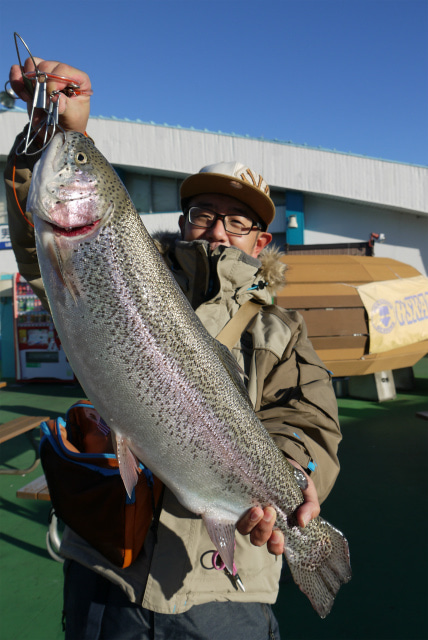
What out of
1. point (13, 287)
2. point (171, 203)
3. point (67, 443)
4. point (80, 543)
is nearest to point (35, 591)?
point (80, 543)

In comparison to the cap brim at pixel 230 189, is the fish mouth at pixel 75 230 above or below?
below

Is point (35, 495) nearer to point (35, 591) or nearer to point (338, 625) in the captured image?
point (35, 591)

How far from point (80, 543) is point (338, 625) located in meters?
2.04

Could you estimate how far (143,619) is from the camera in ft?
5.52

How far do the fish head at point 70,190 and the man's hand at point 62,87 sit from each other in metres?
0.23

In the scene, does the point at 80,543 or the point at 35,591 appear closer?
the point at 80,543

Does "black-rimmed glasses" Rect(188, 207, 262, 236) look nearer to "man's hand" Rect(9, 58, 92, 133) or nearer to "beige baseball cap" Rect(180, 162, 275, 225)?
"beige baseball cap" Rect(180, 162, 275, 225)

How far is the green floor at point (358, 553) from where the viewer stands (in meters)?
2.88

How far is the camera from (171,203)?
14.6 meters

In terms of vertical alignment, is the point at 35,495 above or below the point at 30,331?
below

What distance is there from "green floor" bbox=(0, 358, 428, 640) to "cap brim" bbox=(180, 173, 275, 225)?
269 centimetres

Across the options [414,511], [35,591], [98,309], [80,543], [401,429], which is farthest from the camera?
[401,429]

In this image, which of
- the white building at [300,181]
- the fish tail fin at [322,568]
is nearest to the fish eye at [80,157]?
the fish tail fin at [322,568]

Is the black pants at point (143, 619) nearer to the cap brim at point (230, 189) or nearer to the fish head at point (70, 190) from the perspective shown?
the fish head at point (70, 190)
